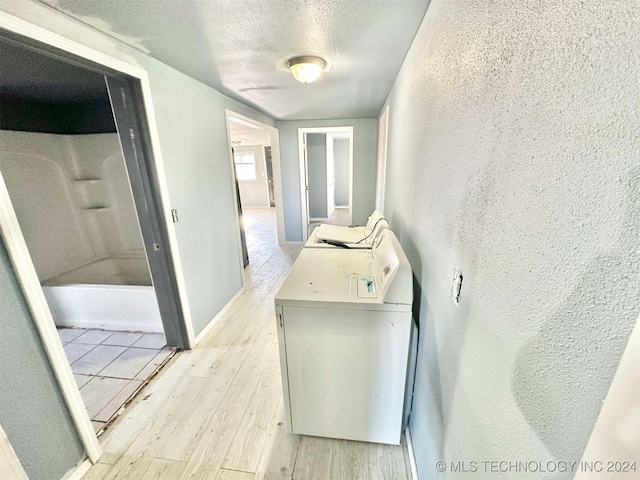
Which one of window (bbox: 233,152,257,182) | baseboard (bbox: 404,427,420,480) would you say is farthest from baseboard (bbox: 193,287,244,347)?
window (bbox: 233,152,257,182)

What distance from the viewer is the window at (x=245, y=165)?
8.23 meters

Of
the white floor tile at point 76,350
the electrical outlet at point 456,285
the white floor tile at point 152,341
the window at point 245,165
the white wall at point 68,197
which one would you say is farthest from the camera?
the window at point 245,165

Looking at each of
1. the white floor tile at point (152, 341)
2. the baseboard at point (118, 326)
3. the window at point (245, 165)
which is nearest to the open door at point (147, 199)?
the white floor tile at point (152, 341)

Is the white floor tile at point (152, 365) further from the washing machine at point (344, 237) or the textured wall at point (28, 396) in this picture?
the washing machine at point (344, 237)

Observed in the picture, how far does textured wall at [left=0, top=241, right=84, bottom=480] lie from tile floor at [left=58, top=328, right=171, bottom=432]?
14.9 inches

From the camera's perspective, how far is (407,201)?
166 centimetres

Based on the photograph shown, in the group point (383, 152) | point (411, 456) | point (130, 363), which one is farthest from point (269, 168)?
point (411, 456)

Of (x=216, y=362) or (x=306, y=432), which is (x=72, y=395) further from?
(x=306, y=432)

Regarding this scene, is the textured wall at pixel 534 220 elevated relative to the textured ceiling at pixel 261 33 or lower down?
lower down

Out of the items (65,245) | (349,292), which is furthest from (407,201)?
(65,245)

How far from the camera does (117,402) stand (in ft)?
5.51

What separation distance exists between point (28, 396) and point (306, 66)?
222 centimetres

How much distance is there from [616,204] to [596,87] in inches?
6.8

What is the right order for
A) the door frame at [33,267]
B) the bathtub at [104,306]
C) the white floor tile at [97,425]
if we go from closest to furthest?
the door frame at [33,267]
the white floor tile at [97,425]
the bathtub at [104,306]
